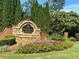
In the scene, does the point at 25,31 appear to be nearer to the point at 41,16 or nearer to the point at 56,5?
the point at 41,16

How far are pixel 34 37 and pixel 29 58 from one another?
55.1ft

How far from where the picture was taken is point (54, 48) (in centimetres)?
2852

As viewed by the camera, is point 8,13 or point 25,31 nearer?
point 25,31

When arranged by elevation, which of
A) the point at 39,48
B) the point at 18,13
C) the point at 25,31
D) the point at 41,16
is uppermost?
the point at 18,13

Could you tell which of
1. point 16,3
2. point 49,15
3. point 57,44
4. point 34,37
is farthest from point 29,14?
point 57,44

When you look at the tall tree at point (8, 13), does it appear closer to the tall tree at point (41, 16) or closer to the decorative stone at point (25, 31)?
the tall tree at point (41, 16)

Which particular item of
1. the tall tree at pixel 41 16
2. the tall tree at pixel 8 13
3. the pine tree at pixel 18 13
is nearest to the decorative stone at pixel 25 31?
the tall tree at pixel 41 16

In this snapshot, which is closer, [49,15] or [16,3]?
[49,15]

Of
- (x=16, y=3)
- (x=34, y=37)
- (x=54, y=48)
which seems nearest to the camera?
(x=54, y=48)

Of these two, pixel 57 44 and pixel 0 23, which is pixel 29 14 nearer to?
pixel 0 23

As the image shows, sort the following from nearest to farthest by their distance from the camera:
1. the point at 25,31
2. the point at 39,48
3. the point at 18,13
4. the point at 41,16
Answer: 1. the point at 39,48
2. the point at 25,31
3. the point at 41,16
4. the point at 18,13

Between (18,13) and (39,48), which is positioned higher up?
(18,13)

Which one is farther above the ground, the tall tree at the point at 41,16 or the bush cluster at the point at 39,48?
the tall tree at the point at 41,16

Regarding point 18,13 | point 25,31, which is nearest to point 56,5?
point 18,13
